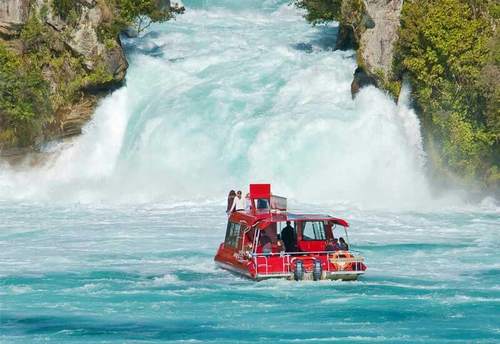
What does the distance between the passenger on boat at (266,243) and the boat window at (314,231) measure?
1.33 meters

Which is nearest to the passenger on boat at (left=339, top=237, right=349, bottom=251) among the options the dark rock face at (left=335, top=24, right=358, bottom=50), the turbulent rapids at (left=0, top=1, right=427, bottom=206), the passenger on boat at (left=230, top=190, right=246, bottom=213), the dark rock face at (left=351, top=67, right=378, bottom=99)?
the passenger on boat at (left=230, top=190, right=246, bottom=213)

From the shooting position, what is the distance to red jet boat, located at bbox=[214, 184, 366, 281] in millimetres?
34594

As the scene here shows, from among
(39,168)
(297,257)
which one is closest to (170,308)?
(297,257)

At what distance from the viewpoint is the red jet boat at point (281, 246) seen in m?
34.6

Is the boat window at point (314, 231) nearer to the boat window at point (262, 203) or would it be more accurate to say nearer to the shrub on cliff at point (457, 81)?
the boat window at point (262, 203)

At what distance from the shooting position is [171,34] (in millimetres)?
70000

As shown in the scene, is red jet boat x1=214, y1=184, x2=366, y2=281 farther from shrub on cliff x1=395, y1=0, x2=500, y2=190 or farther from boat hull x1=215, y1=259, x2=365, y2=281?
shrub on cliff x1=395, y1=0, x2=500, y2=190

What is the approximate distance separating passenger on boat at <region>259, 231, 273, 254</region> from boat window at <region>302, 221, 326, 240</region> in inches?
52.2

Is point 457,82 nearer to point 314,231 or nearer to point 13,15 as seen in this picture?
point 314,231

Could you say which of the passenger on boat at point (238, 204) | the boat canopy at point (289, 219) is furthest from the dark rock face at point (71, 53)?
the boat canopy at point (289, 219)

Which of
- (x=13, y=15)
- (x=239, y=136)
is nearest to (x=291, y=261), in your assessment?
(x=239, y=136)

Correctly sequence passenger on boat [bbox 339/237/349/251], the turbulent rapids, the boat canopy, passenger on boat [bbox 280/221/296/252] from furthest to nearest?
the turbulent rapids
passenger on boat [bbox 280/221/296/252]
passenger on boat [bbox 339/237/349/251]
the boat canopy

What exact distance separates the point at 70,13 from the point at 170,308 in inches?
1242

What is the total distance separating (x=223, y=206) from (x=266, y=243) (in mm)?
15951
